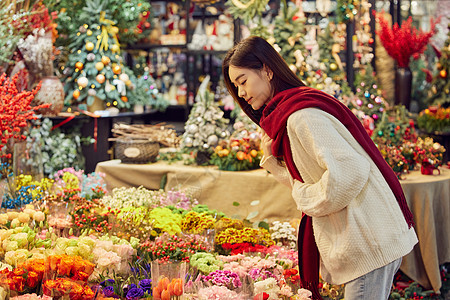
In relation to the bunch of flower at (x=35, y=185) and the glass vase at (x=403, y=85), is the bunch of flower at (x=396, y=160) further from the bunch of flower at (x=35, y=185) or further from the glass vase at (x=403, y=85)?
the glass vase at (x=403, y=85)

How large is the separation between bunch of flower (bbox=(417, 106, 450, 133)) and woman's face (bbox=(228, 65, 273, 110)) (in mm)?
4706

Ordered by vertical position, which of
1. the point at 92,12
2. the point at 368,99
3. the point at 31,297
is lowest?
the point at 31,297

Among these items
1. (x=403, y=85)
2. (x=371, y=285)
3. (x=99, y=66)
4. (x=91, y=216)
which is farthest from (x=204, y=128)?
(x=403, y=85)

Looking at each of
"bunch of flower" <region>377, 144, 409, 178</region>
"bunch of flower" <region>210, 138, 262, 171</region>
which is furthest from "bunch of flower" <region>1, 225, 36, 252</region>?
"bunch of flower" <region>377, 144, 409, 178</region>

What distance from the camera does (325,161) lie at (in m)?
1.39

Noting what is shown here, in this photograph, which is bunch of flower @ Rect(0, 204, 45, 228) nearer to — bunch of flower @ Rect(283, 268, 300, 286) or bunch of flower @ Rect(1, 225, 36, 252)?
bunch of flower @ Rect(1, 225, 36, 252)

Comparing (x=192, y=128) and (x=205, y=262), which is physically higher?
(x=192, y=128)

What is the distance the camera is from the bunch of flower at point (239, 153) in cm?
380

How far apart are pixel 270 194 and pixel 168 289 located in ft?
7.21

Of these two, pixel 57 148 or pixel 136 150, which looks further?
pixel 57 148

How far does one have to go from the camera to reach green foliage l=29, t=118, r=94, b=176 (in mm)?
4719

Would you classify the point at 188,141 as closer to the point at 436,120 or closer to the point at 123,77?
the point at 123,77

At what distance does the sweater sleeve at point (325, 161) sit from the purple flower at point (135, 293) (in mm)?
535

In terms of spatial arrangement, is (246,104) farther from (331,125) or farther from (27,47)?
(27,47)
